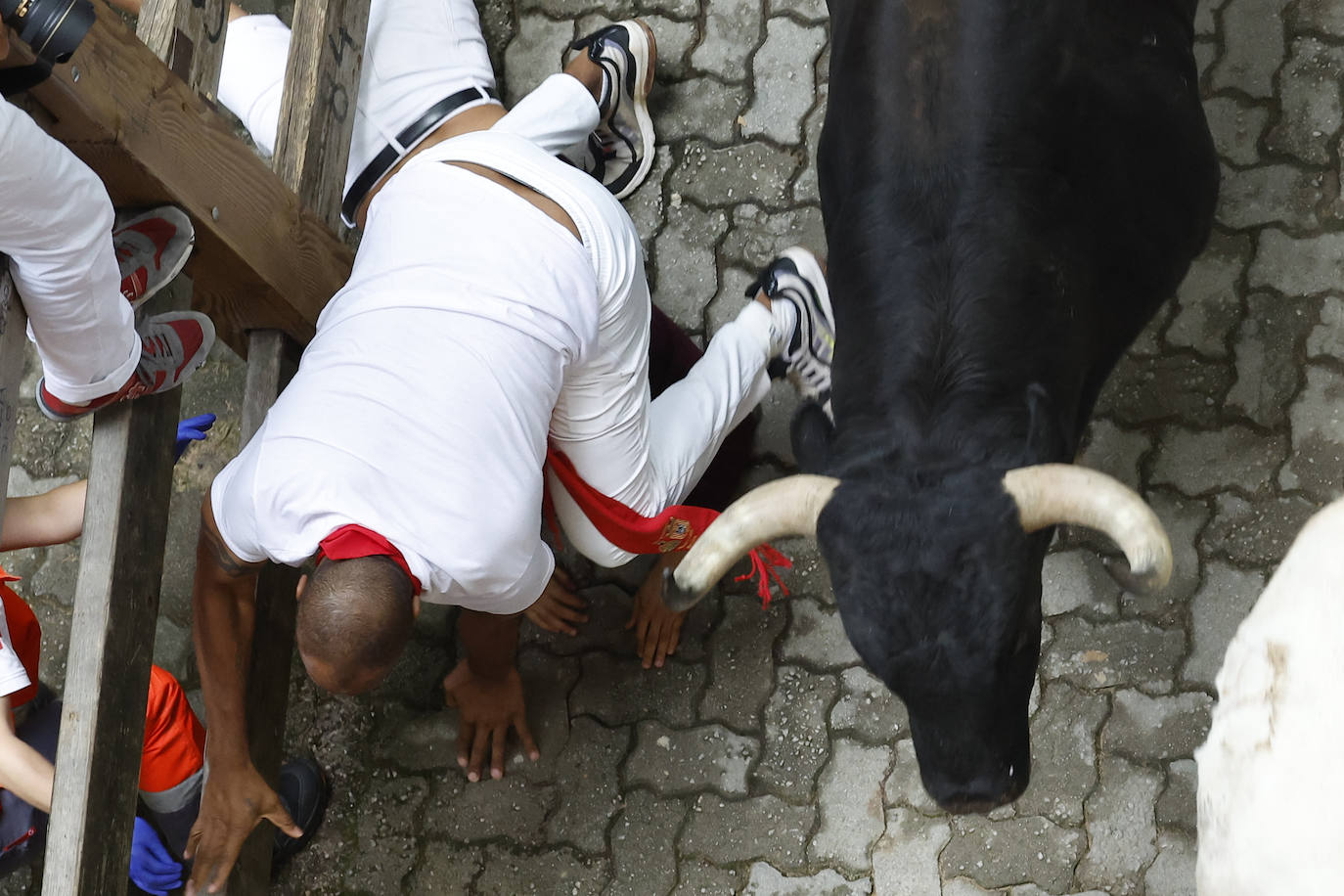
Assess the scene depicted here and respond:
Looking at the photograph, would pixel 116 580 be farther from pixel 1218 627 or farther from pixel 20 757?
pixel 1218 627

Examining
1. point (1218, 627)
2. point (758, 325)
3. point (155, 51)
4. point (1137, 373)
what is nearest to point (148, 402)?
point (155, 51)

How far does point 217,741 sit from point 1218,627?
2975 millimetres

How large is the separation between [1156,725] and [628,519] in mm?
1781

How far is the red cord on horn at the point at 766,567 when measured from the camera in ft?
10.4

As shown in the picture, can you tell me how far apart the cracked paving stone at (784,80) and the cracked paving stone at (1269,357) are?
1.64 metres

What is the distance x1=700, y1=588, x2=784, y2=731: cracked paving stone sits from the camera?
356 centimetres

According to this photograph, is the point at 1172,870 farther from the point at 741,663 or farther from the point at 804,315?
the point at 804,315

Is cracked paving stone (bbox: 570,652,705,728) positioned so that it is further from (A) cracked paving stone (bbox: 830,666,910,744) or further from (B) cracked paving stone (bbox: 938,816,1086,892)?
(B) cracked paving stone (bbox: 938,816,1086,892)

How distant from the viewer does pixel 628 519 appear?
290cm

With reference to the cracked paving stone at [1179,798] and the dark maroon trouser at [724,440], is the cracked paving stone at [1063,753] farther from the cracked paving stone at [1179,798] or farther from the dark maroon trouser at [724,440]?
the dark maroon trouser at [724,440]

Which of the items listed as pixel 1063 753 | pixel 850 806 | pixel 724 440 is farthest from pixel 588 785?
pixel 1063 753

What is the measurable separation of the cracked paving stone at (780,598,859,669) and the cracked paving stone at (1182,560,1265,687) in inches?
40.6

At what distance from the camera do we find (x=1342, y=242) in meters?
3.45

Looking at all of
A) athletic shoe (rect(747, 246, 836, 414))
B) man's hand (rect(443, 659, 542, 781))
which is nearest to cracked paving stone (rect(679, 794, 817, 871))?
man's hand (rect(443, 659, 542, 781))
